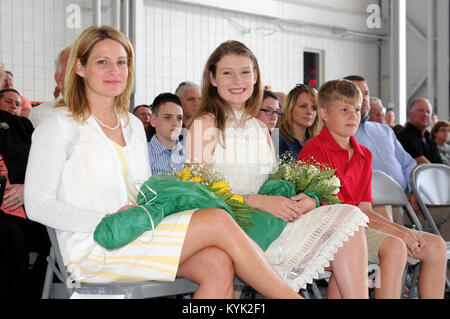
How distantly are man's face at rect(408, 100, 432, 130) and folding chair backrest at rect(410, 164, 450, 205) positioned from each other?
5.44 feet

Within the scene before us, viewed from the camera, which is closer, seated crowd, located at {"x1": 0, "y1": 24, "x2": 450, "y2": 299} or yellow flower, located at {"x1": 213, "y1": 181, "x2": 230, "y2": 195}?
seated crowd, located at {"x1": 0, "y1": 24, "x2": 450, "y2": 299}

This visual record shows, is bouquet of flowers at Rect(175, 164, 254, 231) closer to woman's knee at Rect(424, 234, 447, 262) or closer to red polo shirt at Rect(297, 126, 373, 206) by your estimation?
red polo shirt at Rect(297, 126, 373, 206)

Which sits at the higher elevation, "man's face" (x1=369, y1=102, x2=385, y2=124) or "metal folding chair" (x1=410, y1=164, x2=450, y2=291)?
"man's face" (x1=369, y1=102, x2=385, y2=124)

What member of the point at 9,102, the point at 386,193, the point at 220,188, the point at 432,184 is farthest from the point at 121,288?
the point at 9,102

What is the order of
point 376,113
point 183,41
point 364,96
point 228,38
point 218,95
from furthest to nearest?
1. point 228,38
2. point 183,41
3. point 376,113
4. point 364,96
5. point 218,95

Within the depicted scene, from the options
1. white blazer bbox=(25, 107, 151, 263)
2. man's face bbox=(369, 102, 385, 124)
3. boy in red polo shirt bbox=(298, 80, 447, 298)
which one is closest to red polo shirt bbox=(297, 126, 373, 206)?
boy in red polo shirt bbox=(298, 80, 447, 298)

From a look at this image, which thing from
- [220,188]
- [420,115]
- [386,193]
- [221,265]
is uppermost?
[420,115]

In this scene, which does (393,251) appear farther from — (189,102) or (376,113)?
(376,113)

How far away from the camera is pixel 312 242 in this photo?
7.17ft

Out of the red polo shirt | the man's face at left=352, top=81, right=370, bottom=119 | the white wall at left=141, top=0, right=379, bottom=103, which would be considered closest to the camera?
the red polo shirt

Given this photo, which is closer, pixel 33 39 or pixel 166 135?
pixel 166 135

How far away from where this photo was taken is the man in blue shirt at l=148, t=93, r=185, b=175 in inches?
147

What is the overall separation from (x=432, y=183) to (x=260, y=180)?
61.6 inches
